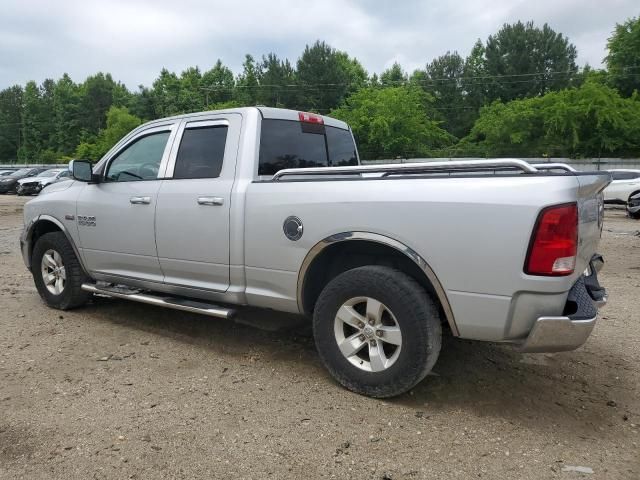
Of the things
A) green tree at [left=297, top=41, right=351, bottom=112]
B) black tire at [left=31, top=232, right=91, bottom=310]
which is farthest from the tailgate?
green tree at [left=297, top=41, right=351, bottom=112]

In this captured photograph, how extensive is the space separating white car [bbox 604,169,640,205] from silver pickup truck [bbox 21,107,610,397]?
52.7 ft

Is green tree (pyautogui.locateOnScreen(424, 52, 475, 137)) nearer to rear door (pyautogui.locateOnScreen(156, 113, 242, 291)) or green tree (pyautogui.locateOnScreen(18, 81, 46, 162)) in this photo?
rear door (pyautogui.locateOnScreen(156, 113, 242, 291))

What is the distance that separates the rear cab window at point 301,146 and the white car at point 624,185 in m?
15.9

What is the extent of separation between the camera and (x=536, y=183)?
276cm

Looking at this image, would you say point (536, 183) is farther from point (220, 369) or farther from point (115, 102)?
point (115, 102)

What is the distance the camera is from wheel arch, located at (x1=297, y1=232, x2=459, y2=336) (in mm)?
3109

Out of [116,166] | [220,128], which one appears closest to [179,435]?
[220,128]

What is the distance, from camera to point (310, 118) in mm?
4691

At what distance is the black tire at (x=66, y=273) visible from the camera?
17.3 ft

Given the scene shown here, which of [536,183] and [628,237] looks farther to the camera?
[628,237]

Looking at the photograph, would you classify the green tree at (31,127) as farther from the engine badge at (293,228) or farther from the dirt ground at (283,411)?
the engine badge at (293,228)

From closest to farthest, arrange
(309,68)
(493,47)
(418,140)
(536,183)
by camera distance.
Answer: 1. (536,183)
2. (418,140)
3. (493,47)
4. (309,68)

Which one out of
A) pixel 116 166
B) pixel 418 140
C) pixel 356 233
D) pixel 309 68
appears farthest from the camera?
pixel 309 68

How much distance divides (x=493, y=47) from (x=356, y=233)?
196 ft
